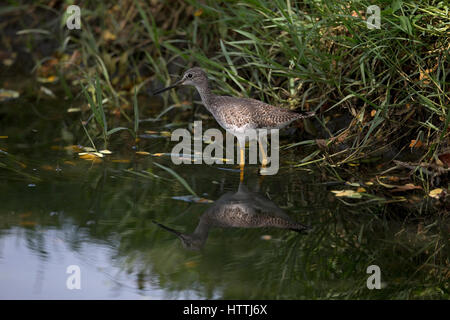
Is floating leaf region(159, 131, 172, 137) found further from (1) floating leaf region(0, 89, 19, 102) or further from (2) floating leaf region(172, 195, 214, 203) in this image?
(1) floating leaf region(0, 89, 19, 102)

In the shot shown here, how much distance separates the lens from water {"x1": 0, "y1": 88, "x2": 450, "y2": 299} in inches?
162

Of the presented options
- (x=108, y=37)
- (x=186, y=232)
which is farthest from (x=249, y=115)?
(x=108, y=37)

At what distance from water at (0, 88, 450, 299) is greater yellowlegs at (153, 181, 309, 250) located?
0.04 metres

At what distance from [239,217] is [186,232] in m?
0.50

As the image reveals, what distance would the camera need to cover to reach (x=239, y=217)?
203 inches

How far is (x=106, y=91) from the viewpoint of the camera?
8.21 m

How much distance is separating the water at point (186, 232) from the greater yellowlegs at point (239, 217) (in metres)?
0.04

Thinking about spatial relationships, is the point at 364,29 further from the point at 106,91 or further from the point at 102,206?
the point at 106,91

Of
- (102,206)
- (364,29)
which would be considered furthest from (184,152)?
(364,29)

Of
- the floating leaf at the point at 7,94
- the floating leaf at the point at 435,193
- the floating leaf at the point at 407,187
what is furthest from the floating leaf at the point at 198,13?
the floating leaf at the point at 435,193

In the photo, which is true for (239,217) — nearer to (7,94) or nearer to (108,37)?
(7,94)

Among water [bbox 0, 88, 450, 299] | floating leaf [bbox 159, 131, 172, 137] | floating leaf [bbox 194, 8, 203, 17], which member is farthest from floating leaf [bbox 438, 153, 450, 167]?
floating leaf [bbox 194, 8, 203, 17]

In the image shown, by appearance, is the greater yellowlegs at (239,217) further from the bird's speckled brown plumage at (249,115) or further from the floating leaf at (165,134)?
the floating leaf at (165,134)

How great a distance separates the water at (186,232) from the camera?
411cm
